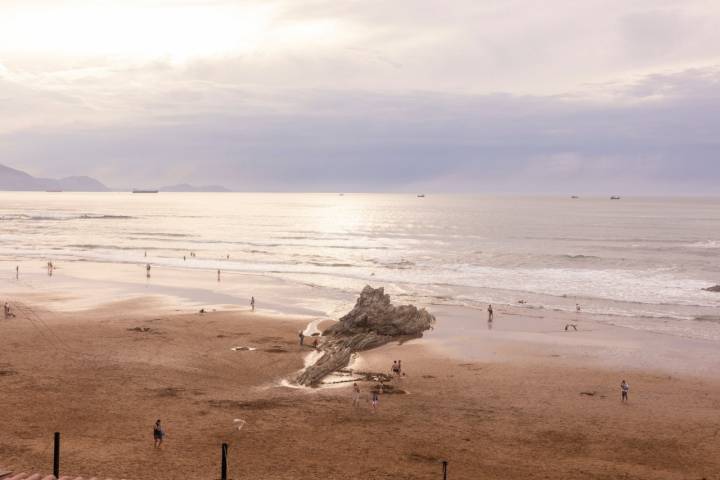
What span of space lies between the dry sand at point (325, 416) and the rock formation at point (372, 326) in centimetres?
175

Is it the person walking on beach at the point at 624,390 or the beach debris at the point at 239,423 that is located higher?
the person walking on beach at the point at 624,390

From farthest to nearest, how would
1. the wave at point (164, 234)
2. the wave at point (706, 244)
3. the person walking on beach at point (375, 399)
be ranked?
the wave at point (164, 234) < the wave at point (706, 244) < the person walking on beach at point (375, 399)

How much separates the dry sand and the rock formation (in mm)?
1753

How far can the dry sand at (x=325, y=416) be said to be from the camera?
22859mm

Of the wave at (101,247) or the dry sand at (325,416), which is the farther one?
the wave at (101,247)

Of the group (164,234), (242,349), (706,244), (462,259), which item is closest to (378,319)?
(242,349)

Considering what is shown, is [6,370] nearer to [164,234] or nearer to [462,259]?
[462,259]

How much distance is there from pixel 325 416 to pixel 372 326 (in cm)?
1667

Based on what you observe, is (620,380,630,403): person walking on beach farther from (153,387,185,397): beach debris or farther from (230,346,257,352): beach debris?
(153,387,185,397): beach debris

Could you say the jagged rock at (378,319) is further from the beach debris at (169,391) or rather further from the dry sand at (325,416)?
the beach debris at (169,391)

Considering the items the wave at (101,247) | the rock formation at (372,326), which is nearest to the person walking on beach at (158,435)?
the rock formation at (372,326)

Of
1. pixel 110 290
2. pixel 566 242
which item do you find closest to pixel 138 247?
pixel 110 290

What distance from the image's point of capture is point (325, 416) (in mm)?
27766

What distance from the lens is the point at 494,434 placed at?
26.1 meters
